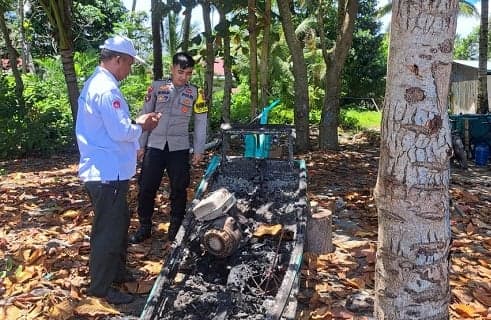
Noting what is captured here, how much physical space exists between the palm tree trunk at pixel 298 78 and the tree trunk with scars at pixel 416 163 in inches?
333

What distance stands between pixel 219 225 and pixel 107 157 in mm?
976

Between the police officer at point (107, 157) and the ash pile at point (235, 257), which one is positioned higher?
the police officer at point (107, 157)

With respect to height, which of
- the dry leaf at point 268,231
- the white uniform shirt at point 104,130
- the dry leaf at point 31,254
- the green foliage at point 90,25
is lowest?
the dry leaf at point 31,254

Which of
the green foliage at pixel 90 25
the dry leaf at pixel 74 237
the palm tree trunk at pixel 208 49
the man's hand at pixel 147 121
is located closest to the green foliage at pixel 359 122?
the palm tree trunk at pixel 208 49

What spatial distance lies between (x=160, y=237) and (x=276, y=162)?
1472mm

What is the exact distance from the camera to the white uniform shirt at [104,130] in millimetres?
3660

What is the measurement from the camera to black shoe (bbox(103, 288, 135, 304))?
3.91 meters

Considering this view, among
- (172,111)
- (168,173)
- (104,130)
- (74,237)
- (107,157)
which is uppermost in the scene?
(172,111)

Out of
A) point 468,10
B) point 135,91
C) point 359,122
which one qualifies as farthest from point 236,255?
point 468,10

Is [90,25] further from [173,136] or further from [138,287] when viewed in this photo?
[138,287]

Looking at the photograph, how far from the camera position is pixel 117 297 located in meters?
3.94

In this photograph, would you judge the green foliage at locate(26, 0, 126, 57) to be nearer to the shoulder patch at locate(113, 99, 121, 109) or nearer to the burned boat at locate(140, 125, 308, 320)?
the burned boat at locate(140, 125, 308, 320)

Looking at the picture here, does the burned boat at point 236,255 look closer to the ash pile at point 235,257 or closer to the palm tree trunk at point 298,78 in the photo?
the ash pile at point 235,257

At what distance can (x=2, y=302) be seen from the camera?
3.92 meters
